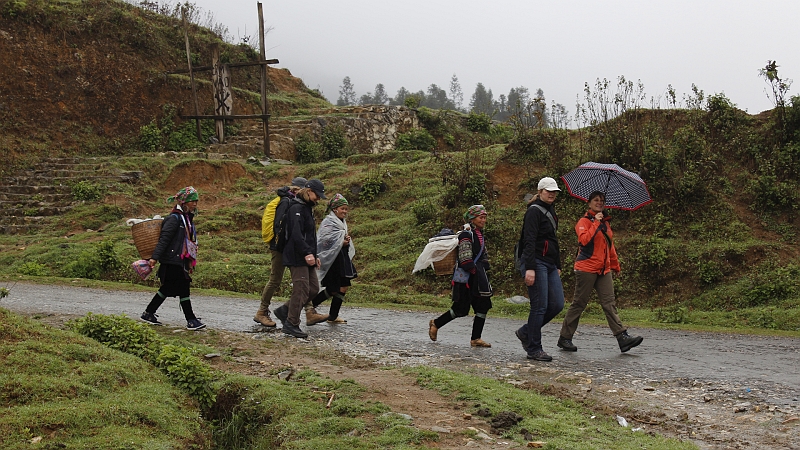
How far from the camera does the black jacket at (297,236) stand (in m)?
8.65

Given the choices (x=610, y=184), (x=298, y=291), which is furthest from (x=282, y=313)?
(x=610, y=184)

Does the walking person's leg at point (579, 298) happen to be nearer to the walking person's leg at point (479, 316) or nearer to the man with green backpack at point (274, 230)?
the walking person's leg at point (479, 316)

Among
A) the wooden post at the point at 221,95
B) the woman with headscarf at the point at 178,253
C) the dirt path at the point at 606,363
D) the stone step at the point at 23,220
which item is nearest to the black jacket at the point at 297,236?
the dirt path at the point at 606,363

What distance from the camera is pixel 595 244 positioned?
8.30m

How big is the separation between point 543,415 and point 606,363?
2634mm

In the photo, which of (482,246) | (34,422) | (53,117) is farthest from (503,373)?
(53,117)

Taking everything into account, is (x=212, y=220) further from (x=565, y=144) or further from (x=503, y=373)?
(x=503, y=373)

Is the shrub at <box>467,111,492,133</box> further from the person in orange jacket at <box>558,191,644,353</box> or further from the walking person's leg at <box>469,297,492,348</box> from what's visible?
the person in orange jacket at <box>558,191,644,353</box>

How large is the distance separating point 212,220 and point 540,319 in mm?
12425

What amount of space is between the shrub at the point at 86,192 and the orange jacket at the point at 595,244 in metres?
15.8

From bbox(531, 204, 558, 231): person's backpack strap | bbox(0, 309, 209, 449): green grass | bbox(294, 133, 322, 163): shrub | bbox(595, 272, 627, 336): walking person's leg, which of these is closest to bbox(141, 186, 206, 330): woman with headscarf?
bbox(0, 309, 209, 449): green grass

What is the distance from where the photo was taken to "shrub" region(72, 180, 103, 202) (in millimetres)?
20002

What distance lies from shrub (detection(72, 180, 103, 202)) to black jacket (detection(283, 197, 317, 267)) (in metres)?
13.3

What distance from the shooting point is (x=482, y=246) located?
8.59 meters
